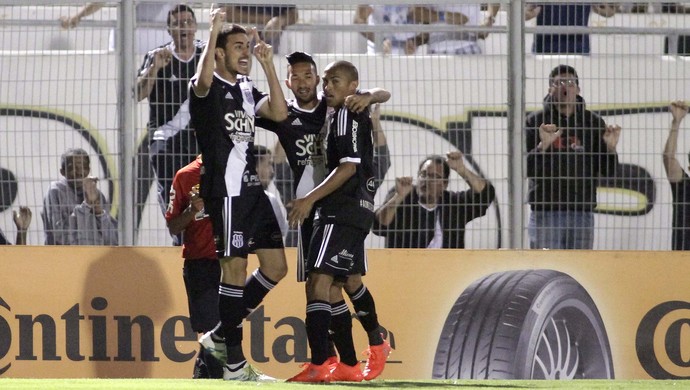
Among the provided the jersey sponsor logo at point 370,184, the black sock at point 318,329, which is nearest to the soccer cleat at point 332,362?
the black sock at point 318,329

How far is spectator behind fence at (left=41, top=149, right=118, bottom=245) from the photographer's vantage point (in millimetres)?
10055

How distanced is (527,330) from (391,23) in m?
2.58

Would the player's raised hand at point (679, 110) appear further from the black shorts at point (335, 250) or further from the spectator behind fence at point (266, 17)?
the black shorts at point (335, 250)

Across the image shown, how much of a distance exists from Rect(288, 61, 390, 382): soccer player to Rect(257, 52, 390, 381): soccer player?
8 centimetres

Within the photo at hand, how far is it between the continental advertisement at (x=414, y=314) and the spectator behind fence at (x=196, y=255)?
26.8 inches

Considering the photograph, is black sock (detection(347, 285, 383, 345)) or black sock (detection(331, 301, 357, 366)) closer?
black sock (detection(331, 301, 357, 366))

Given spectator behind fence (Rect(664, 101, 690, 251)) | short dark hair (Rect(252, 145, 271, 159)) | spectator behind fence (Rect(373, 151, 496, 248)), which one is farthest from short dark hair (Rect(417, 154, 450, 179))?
spectator behind fence (Rect(664, 101, 690, 251))

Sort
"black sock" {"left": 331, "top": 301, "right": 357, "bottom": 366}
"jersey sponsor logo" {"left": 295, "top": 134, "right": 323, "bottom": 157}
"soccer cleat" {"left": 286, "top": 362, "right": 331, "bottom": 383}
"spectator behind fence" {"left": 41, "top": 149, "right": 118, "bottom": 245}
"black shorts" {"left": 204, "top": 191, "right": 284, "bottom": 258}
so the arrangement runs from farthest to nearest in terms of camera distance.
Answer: "spectator behind fence" {"left": 41, "top": 149, "right": 118, "bottom": 245}
"jersey sponsor logo" {"left": 295, "top": 134, "right": 323, "bottom": 157}
"black sock" {"left": 331, "top": 301, "right": 357, "bottom": 366}
"black shorts" {"left": 204, "top": 191, "right": 284, "bottom": 258}
"soccer cleat" {"left": 286, "top": 362, "right": 331, "bottom": 383}

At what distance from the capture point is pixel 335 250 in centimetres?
793

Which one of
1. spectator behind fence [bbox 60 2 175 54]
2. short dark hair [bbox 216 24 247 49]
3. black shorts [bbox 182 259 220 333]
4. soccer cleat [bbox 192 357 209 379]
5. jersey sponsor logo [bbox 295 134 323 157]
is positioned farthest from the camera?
spectator behind fence [bbox 60 2 175 54]

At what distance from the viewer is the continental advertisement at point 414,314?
1012 centimetres

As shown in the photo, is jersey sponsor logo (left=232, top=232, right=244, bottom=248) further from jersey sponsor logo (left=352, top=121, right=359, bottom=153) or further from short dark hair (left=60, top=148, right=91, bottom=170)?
short dark hair (left=60, top=148, right=91, bottom=170)

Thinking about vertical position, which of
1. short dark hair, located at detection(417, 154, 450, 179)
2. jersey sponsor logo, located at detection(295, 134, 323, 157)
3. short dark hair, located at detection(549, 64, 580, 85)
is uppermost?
short dark hair, located at detection(549, 64, 580, 85)

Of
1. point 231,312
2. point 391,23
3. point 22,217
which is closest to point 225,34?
point 231,312
